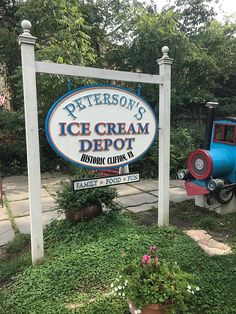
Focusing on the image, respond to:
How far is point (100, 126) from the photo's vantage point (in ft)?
9.08

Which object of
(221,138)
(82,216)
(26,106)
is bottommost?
(82,216)

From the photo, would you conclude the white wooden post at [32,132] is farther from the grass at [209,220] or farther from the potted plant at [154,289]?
the grass at [209,220]

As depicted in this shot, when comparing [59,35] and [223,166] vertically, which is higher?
[59,35]

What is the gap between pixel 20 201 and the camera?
4.86 metres

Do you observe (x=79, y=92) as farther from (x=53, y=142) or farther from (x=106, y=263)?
(x=106, y=263)

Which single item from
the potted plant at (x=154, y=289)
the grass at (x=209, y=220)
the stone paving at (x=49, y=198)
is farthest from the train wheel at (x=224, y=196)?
the potted plant at (x=154, y=289)

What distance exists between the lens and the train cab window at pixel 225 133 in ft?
12.7

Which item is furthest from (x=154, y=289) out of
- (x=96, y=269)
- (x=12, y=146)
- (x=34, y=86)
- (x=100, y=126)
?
(x=12, y=146)

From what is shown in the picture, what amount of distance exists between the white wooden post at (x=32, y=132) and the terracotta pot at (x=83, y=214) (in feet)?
2.04

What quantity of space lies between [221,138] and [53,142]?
262 centimetres

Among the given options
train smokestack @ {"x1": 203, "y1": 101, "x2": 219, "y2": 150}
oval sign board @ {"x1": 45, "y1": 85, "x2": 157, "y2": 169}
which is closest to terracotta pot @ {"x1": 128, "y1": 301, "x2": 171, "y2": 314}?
oval sign board @ {"x1": 45, "y1": 85, "x2": 157, "y2": 169}

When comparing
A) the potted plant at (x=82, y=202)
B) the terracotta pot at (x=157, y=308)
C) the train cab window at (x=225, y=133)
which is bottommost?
the terracotta pot at (x=157, y=308)

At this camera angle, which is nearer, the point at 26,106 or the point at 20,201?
the point at 26,106

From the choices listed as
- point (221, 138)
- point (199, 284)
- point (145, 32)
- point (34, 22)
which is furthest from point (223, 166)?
point (34, 22)
